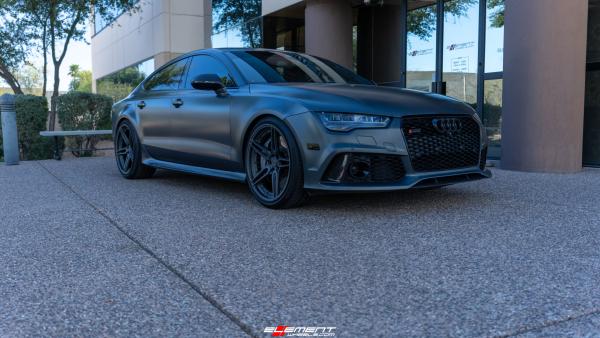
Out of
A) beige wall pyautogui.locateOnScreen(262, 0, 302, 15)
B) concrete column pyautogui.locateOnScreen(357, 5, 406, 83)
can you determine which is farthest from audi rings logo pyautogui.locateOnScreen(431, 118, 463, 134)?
beige wall pyautogui.locateOnScreen(262, 0, 302, 15)

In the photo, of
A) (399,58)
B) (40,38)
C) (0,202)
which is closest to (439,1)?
(399,58)

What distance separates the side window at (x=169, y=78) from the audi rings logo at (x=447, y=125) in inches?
119

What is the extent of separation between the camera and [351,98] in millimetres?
4438

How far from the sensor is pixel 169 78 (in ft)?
21.4

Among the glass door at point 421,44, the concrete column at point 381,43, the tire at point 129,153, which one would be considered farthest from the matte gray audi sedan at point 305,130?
the concrete column at point 381,43

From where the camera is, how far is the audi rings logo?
4469 millimetres

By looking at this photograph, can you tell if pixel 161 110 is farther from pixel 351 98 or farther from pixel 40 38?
pixel 40 38

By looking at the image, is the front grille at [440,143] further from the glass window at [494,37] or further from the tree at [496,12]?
the tree at [496,12]

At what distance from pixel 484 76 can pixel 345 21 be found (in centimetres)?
382

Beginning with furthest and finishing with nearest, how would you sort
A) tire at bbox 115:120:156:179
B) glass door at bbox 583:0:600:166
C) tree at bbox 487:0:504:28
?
tree at bbox 487:0:504:28, glass door at bbox 583:0:600:166, tire at bbox 115:120:156:179

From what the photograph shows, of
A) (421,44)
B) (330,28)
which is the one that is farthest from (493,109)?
(330,28)

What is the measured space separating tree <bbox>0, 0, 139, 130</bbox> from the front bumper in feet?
52.0

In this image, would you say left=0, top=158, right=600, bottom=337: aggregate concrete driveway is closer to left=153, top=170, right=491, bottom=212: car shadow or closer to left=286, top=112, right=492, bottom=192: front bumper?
left=153, top=170, right=491, bottom=212: car shadow

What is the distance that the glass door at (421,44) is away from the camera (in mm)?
10914
